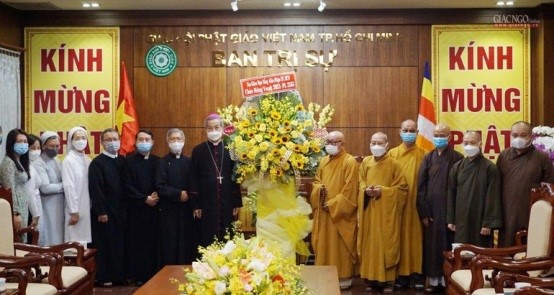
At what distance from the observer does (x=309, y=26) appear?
9898 millimetres

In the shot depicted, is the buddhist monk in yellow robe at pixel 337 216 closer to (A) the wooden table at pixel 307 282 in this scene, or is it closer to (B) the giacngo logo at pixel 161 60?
(A) the wooden table at pixel 307 282

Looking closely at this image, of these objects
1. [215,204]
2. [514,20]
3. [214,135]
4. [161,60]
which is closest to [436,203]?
[215,204]

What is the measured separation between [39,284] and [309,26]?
575 cm

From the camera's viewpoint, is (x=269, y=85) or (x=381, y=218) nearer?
(x=269, y=85)

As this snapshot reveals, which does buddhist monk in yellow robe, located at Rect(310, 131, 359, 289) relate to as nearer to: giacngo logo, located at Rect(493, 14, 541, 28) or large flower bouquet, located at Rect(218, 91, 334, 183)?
large flower bouquet, located at Rect(218, 91, 334, 183)

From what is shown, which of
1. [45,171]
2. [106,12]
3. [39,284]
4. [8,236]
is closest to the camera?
[39,284]

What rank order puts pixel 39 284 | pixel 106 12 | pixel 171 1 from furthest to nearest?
pixel 106 12
pixel 171 1
pixel 39 284

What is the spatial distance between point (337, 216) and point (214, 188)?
1196mm

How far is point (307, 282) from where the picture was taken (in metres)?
4.64

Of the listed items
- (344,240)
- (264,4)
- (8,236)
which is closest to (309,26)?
(264,4)

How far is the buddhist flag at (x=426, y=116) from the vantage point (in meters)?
9.11

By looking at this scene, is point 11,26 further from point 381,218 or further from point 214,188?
point 381,218

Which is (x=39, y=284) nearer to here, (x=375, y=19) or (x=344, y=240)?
(x=344, y=240)

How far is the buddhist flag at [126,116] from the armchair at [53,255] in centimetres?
381
